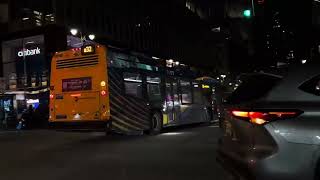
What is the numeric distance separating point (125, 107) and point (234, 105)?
40.0 feet

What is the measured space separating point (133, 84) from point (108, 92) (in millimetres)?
1550

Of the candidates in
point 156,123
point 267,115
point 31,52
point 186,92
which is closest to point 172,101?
point 156,123

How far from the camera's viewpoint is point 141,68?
20344mm

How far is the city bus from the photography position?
1823 centimetres

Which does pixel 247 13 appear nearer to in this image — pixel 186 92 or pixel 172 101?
pixel 186 92

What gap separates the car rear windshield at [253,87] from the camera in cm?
627

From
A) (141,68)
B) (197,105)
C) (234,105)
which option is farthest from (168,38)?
(234,105)

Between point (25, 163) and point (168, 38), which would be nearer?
point (25, 163)

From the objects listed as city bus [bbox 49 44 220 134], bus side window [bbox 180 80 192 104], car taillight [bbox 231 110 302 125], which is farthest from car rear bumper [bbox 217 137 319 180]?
bus side window [bbox 180 80 192 104]

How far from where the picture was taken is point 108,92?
1816 cm

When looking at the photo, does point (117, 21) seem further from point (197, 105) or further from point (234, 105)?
point (234, 105)

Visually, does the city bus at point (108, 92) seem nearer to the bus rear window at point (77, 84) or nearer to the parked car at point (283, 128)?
the bus rear window at point (77, 84)

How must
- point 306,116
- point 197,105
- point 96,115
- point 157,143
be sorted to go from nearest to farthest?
point 306,116, point 157,143, point 96,115, point 197,105

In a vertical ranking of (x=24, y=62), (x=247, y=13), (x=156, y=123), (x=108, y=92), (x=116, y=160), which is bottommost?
(x=116, y=160)
